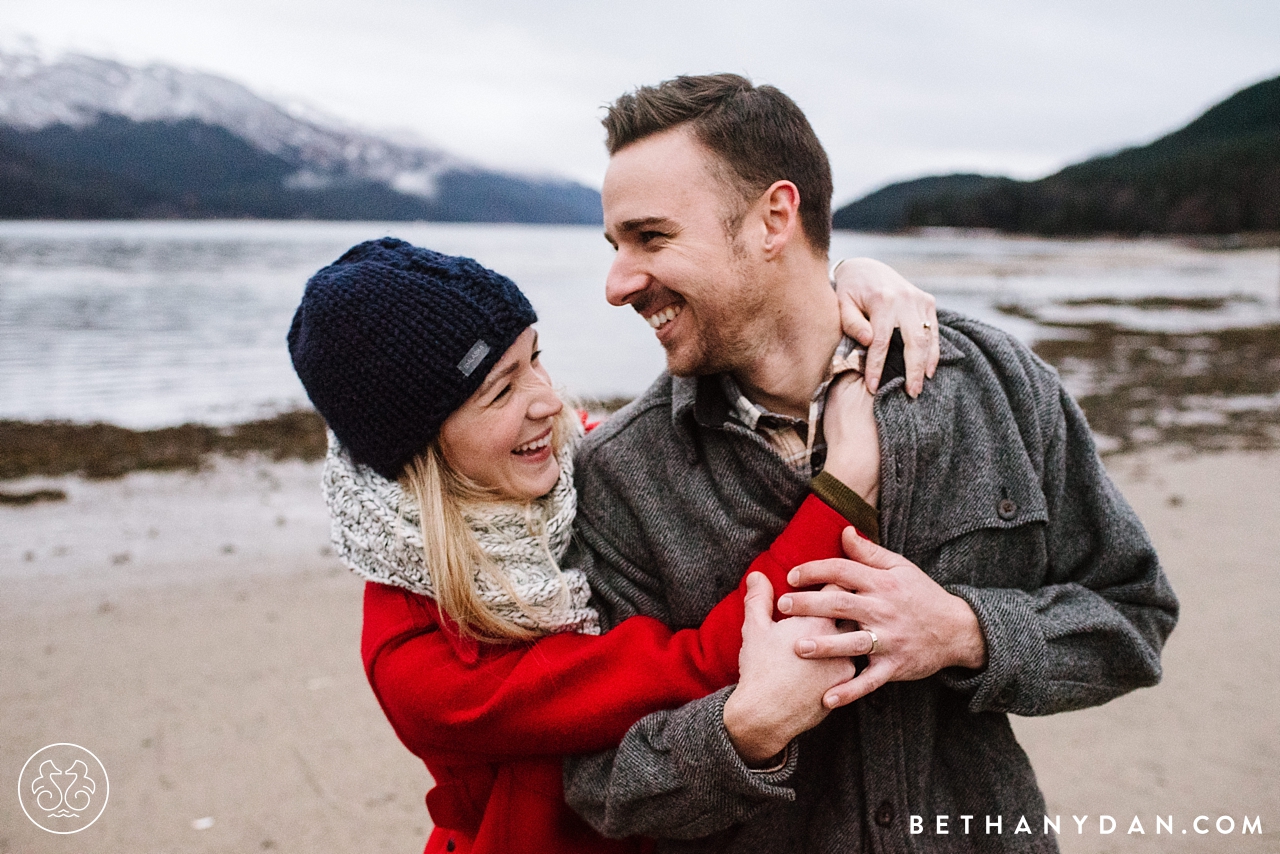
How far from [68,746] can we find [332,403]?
13.4ft

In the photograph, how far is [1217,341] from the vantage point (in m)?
19.2

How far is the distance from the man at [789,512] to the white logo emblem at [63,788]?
3642mm

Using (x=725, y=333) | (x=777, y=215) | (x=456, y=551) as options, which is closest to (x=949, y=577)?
(x=725, y=333)

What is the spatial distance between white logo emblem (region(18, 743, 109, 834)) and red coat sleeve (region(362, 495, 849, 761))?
337cm

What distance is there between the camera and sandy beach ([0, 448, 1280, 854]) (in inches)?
163

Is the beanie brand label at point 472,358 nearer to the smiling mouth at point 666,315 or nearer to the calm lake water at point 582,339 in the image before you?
the smiling mouth at point 666,315

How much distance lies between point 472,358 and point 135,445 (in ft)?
38.2

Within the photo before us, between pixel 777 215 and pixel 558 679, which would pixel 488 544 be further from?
pixel 777 215

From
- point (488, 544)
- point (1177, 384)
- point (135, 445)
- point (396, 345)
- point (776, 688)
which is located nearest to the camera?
point (776, 688)

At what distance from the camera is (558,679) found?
188 cm

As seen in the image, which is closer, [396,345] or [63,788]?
[396,345]

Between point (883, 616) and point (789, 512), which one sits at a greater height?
point (789, 512)

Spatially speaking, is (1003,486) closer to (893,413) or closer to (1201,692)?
(893,413)

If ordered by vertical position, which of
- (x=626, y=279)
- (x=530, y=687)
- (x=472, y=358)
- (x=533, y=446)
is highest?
(x=626, y=279)
